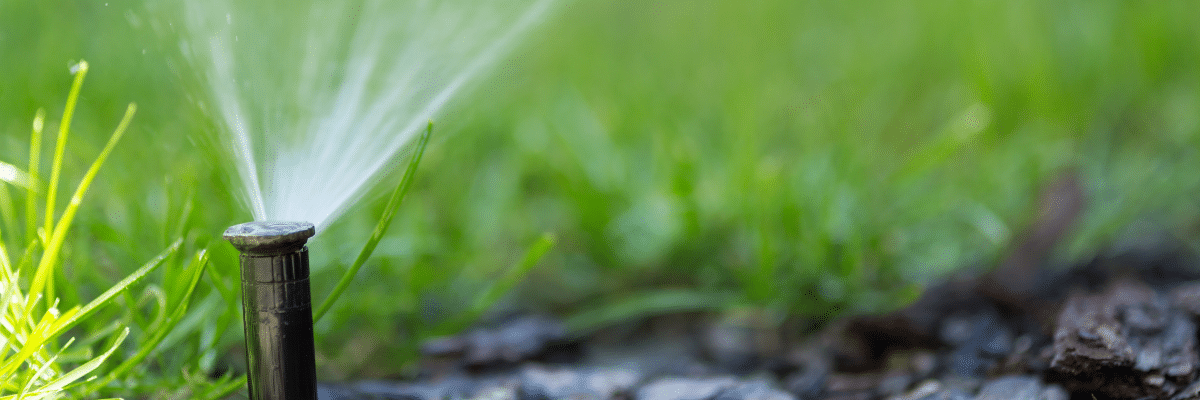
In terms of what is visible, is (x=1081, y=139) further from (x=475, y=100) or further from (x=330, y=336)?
(x=330, y=336)

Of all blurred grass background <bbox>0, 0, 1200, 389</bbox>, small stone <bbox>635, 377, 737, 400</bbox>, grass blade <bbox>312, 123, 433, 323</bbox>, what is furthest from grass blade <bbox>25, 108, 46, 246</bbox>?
small stone <bbox>635, 377, 737, 400</bbox>

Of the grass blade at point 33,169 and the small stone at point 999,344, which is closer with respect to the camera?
the grass blade at point 33,169

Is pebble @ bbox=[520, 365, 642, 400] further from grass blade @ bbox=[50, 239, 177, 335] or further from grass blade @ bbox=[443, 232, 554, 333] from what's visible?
grass blade @ bbox=[50, 239, 177, 335]

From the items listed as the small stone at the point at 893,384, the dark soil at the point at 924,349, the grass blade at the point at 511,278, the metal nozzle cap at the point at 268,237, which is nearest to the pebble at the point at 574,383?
the dark soil at the point at 924,349

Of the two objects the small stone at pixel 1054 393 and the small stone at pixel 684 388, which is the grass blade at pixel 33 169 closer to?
the small stone at pixel 684 388

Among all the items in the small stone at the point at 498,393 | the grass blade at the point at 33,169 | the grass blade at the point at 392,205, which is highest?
the grass blade at the point at 33,169

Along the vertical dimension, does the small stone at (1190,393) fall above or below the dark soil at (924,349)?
below
